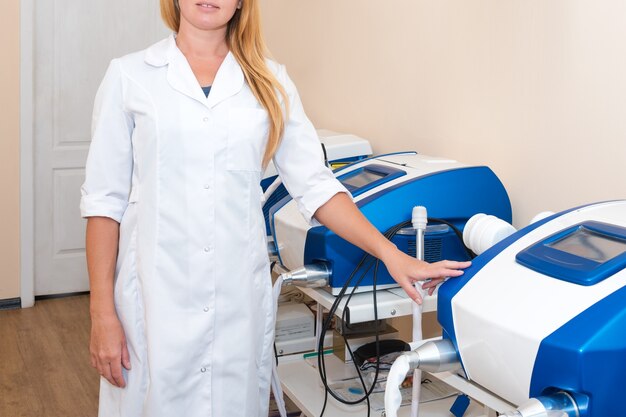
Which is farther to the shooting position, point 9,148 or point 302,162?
point 9,148

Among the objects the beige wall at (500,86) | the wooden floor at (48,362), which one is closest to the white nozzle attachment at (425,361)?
the beige wall at (500,86)

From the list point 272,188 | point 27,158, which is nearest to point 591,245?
point 272,188

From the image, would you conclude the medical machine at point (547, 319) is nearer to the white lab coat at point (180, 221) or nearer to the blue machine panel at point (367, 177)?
the white lab coat at point (180, 221)

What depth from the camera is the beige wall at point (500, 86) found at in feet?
5.65

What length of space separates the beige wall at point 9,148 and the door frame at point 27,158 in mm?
24

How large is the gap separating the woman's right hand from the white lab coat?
0.02 m

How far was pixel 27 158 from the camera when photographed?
157 inches

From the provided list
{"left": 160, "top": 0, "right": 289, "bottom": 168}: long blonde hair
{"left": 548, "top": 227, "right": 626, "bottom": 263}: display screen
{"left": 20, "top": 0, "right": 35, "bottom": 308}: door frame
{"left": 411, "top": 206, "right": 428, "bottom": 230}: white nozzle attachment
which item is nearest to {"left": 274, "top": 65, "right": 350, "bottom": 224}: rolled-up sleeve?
{"left": 160, "top": 0, "right": 289, "bottom": 168}: long blonde hair

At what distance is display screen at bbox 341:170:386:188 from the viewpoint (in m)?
2.01

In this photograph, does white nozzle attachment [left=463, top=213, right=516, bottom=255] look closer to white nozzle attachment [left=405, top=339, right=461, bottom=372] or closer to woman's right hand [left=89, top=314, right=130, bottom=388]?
white nozzle attachment [left=405, top=339, right=461, bottom=372]

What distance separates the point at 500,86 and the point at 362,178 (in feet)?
1.37

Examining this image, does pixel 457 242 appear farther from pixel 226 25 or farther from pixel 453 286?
pixel 226 25

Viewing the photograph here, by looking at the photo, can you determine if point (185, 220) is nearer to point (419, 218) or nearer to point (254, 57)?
point (254, 57)

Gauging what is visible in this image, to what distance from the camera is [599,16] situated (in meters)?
1.70
